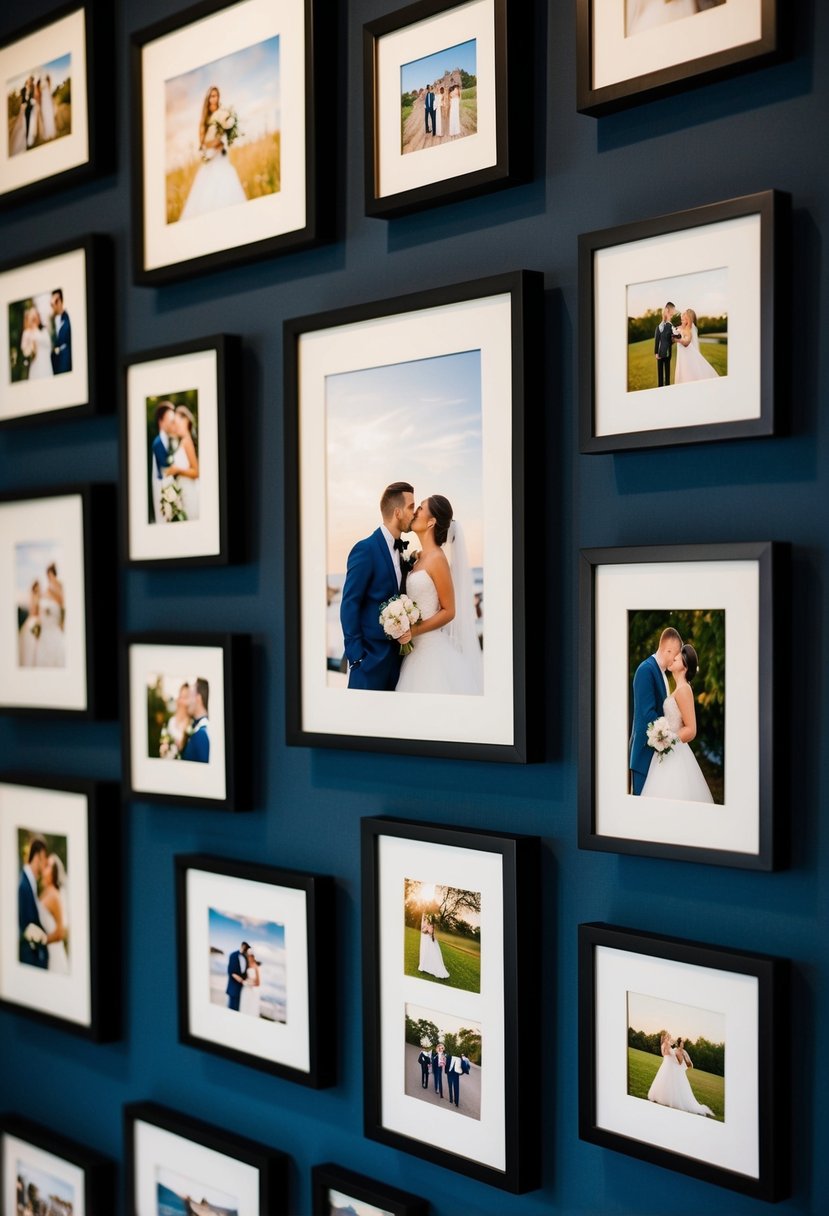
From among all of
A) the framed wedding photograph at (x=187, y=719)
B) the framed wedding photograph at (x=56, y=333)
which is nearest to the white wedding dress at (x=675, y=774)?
the framed wedding photograph at (x=187, y=719)

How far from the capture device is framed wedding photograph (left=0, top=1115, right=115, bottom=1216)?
1.74 meters

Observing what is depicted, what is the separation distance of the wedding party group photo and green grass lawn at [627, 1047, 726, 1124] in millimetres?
844

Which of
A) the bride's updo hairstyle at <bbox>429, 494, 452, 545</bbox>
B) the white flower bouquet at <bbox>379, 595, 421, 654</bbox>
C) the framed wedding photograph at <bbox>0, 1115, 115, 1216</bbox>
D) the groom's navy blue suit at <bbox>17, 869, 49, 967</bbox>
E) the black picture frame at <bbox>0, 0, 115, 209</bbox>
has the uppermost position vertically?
the black picture frame at <bbox>0, 0, 115, 209</bbox>

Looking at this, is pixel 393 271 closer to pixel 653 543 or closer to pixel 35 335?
pixel 653 543

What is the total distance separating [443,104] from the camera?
1.27m

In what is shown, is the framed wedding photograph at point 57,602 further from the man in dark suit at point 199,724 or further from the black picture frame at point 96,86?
the black picture frame at point 96,86

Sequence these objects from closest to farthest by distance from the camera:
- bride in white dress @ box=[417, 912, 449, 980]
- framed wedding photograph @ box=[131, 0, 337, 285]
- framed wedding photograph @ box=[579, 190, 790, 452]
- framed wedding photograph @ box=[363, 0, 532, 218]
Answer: framed wedding photograph @ box=[579, 190, 790, 452], framed wedding photograph @ box=[363, 0, 532, 218], bride in white dress @ box=[417, 912, 449, 980], framed wedding photograph @ box=[131, 0, 337, 285]

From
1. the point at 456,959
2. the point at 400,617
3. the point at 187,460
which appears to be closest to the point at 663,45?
the point at 400,617

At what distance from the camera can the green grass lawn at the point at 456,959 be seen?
127 centimetres

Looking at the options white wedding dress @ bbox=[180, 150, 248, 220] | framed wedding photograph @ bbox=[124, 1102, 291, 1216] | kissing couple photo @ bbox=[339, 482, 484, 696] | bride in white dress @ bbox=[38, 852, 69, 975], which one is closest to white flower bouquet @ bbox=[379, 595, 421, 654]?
kissing couple photo @ bbox=[339, 482, 484, 696]

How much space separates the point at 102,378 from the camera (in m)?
1.71

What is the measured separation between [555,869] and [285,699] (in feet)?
1.26

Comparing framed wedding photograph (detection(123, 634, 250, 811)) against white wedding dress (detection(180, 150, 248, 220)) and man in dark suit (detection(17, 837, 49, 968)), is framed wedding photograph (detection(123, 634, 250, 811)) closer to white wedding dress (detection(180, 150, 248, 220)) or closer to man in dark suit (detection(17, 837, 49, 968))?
man in dark suit (detection(17, 837, 49, 968))

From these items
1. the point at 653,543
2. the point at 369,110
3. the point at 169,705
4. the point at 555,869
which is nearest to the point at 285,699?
the point at 169,705
